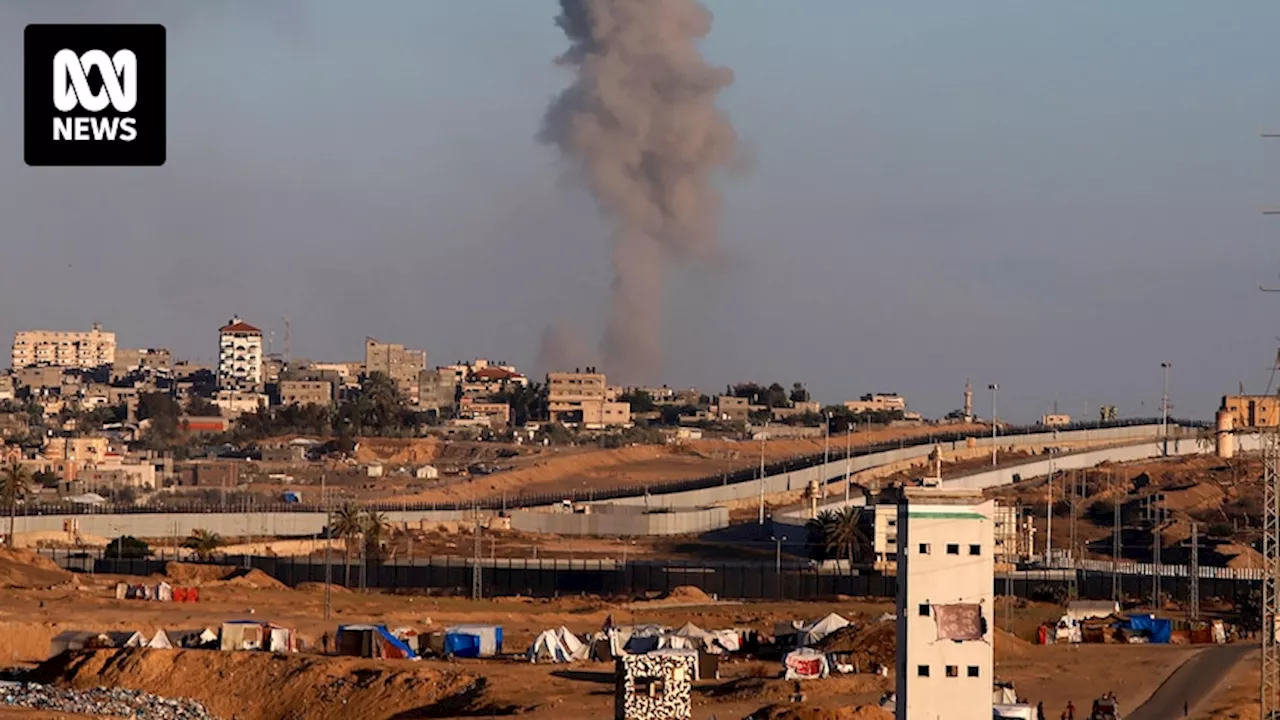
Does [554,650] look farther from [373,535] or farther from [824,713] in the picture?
[373,535]

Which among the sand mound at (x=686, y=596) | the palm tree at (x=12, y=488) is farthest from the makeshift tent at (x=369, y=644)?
the palm tree at (x=12, y=488)

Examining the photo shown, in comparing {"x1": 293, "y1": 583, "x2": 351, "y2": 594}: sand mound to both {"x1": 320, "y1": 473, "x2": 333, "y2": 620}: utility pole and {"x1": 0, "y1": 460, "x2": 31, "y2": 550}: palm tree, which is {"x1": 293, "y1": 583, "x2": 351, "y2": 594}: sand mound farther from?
{"x1": 0, "y1": 460, "x2": 31, "y2": 550}: palm tree

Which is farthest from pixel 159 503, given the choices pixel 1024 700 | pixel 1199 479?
pixel 1024 700

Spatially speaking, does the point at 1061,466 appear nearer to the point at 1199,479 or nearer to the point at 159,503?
the point at 1199,479

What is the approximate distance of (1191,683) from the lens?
61.9 metres

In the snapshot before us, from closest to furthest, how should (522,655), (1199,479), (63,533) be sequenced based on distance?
(522,655) < (63,533) < (1199,479)

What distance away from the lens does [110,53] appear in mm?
25531

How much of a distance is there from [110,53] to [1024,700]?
118 feet

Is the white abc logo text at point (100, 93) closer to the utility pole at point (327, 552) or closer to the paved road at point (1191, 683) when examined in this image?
the paved road at point (1191, 683)

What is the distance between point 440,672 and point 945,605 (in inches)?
785

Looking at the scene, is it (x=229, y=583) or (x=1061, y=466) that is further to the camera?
→ (x=1061, y=466)

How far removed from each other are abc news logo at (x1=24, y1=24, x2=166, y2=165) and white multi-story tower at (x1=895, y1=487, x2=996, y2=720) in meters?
21.9

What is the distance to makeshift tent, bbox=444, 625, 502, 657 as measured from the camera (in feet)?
218

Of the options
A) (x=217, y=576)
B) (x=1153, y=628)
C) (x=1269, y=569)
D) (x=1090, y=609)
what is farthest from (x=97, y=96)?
(x=217, y=576)
